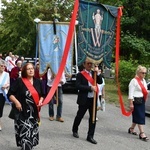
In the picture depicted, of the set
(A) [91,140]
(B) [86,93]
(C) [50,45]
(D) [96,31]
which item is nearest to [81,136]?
(A) [91,140]

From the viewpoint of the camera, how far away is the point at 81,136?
7668mm

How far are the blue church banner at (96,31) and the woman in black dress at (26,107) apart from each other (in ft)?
4.63

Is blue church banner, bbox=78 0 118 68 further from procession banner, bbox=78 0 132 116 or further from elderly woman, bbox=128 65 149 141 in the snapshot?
elderly woman, bbox=128 65 149 141

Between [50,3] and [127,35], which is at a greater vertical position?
[50,3]

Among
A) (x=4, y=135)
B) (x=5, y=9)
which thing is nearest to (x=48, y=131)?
(x=4, y=135)

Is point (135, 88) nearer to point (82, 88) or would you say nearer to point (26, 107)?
point (82, 88)

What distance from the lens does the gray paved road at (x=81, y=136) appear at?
682 cm

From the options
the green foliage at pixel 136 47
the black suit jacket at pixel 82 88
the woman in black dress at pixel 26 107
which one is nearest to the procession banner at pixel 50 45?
the black suit jacket at pixel 82 88

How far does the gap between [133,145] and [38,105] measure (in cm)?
229

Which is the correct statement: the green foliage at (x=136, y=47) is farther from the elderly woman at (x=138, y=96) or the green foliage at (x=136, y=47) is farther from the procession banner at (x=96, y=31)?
the procession banner at (x=96, y=31)

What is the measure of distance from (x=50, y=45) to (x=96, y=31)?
2.19m

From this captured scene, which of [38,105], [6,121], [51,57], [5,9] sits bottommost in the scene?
[6,121]

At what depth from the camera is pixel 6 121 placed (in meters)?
9.00

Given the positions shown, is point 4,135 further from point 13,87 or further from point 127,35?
point 127,35
